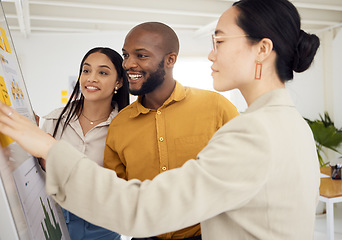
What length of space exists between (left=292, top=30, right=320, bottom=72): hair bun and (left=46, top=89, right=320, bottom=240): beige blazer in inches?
12.7

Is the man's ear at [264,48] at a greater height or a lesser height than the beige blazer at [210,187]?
greater

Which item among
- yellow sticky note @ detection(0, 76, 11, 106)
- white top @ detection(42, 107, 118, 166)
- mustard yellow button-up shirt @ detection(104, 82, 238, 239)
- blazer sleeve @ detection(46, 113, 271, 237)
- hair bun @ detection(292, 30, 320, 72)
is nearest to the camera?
blazer sleeve @ detection(46, 113, 271, 237)

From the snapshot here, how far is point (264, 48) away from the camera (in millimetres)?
960

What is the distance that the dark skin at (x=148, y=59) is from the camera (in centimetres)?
155

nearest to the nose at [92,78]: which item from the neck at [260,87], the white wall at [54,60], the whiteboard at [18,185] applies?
the whiteboard at [18,185]

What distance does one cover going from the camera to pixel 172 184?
0.75 metres

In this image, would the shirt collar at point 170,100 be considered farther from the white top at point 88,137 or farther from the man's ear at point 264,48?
the man's ear at point 264,48

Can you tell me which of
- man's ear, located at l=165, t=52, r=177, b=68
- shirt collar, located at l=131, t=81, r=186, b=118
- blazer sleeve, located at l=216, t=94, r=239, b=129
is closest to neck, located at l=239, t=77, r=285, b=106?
blazer sleeve, located at l=216, t=94, r=239, b=129

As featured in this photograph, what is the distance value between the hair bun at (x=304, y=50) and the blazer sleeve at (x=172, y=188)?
1.34 feet

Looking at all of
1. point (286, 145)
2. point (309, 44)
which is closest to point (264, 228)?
point (286, 145)

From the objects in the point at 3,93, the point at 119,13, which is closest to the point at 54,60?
the point at 119,13

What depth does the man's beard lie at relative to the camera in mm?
1549

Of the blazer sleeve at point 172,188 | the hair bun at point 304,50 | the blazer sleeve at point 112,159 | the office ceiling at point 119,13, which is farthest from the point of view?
the office ceiling at point 119,13

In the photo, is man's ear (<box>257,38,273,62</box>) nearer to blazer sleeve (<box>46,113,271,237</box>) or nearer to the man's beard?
blazer sleeve (<box>46,113,271,237</box>)
